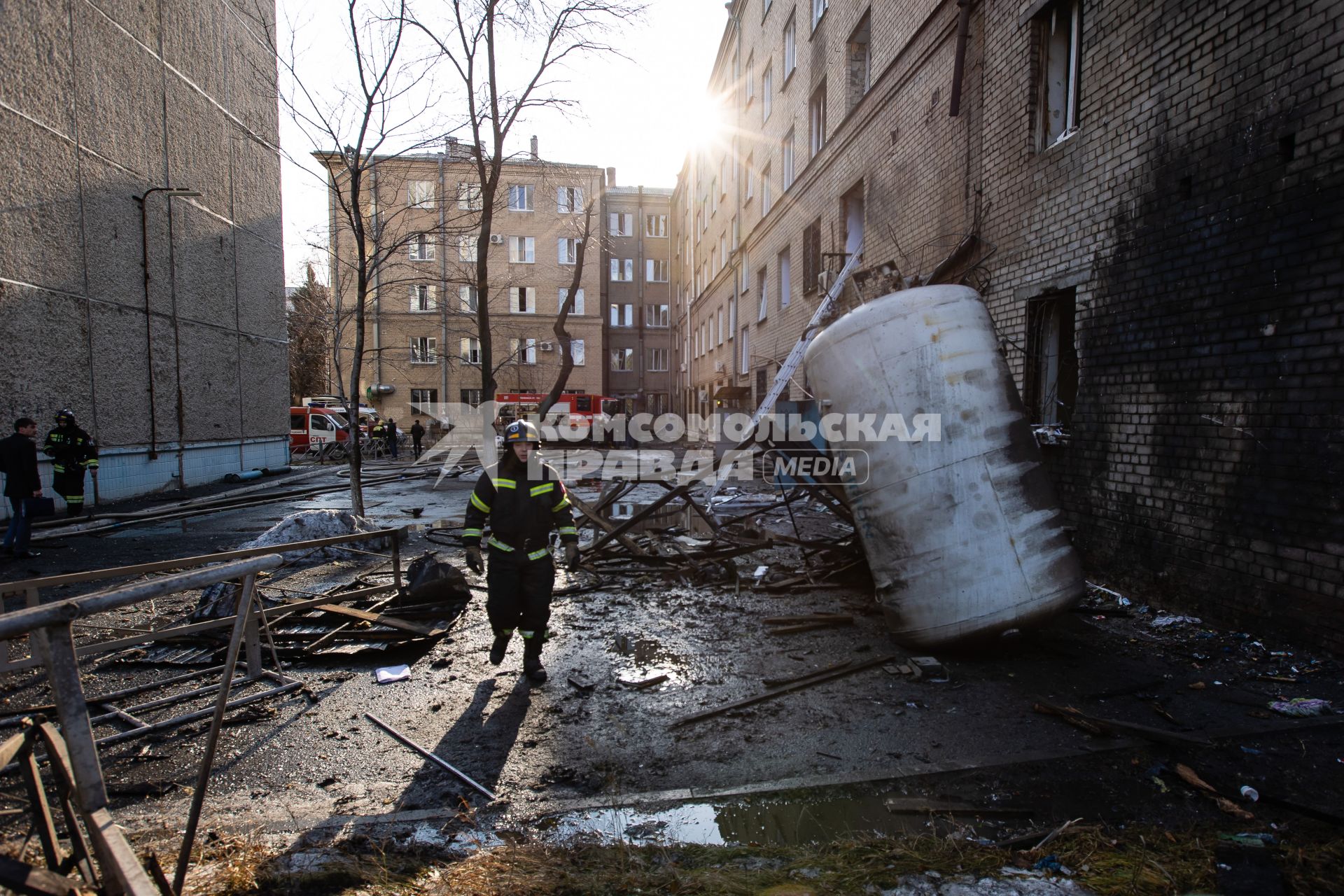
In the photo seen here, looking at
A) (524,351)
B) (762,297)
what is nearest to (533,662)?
(762,297)

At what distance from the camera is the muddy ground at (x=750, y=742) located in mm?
2760

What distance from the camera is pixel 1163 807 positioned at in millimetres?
2781

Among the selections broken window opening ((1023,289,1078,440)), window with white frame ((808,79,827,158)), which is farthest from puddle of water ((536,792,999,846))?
window with white frame ((808,79,827,158))

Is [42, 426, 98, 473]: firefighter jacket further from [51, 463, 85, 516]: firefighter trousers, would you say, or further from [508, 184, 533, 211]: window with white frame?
[508, 184, 533, 211]: window with white frame

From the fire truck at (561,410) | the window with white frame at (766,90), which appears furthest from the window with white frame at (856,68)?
the fire truck at (561,410)

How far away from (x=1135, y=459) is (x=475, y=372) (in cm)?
3069

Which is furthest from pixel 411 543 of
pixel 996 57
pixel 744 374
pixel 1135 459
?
pixel 744 374

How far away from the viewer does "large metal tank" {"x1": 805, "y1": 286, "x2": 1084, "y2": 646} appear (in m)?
4.11

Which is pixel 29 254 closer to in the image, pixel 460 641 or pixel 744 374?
pixel 460 641

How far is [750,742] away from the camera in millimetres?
3416

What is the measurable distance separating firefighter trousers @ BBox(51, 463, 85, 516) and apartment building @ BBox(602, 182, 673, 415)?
30132 millimetres

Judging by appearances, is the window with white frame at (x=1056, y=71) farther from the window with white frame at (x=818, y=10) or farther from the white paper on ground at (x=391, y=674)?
the window with white frame at (x=818, y=10)

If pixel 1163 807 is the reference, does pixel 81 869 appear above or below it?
above

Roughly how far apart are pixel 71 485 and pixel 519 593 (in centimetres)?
802
